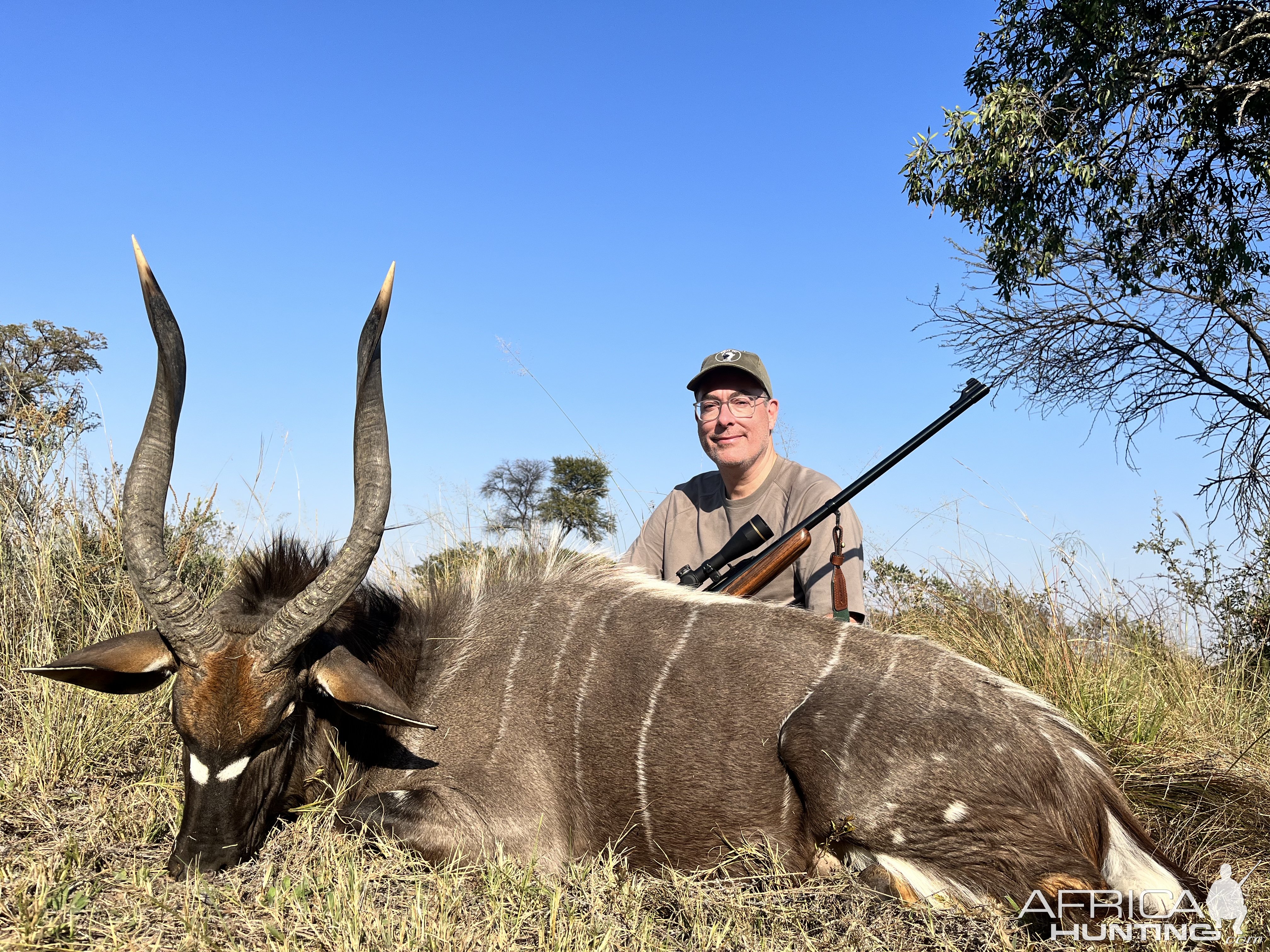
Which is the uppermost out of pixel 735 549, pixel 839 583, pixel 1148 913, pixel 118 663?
pixel 735 549

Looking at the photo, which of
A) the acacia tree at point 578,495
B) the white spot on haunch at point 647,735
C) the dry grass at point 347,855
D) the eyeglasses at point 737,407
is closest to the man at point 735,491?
the eyeglasses at point 737,407

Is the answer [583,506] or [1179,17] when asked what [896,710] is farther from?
[583,506]

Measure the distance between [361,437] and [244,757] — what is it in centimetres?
102

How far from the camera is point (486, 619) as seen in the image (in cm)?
386

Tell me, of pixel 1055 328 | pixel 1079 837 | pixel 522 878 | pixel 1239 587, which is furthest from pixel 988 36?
pixel 522 878

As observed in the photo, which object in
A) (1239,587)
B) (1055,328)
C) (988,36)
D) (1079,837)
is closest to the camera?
(1079,837)

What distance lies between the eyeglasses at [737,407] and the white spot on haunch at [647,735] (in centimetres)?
154

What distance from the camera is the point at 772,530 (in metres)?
4.67

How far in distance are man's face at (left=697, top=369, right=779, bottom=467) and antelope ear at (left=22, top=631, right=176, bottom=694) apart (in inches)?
104

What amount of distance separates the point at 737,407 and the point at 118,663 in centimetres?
290

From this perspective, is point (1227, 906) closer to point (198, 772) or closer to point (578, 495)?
point (198, 772)

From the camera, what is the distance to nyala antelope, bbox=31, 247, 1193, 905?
2992mm

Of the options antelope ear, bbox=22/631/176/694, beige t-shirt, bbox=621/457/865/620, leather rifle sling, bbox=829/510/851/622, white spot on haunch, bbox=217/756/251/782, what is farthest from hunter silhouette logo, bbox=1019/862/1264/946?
antelope ear, bbox=22/631/176/694

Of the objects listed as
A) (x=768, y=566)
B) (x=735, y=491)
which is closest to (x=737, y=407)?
(x=735, y=491)
